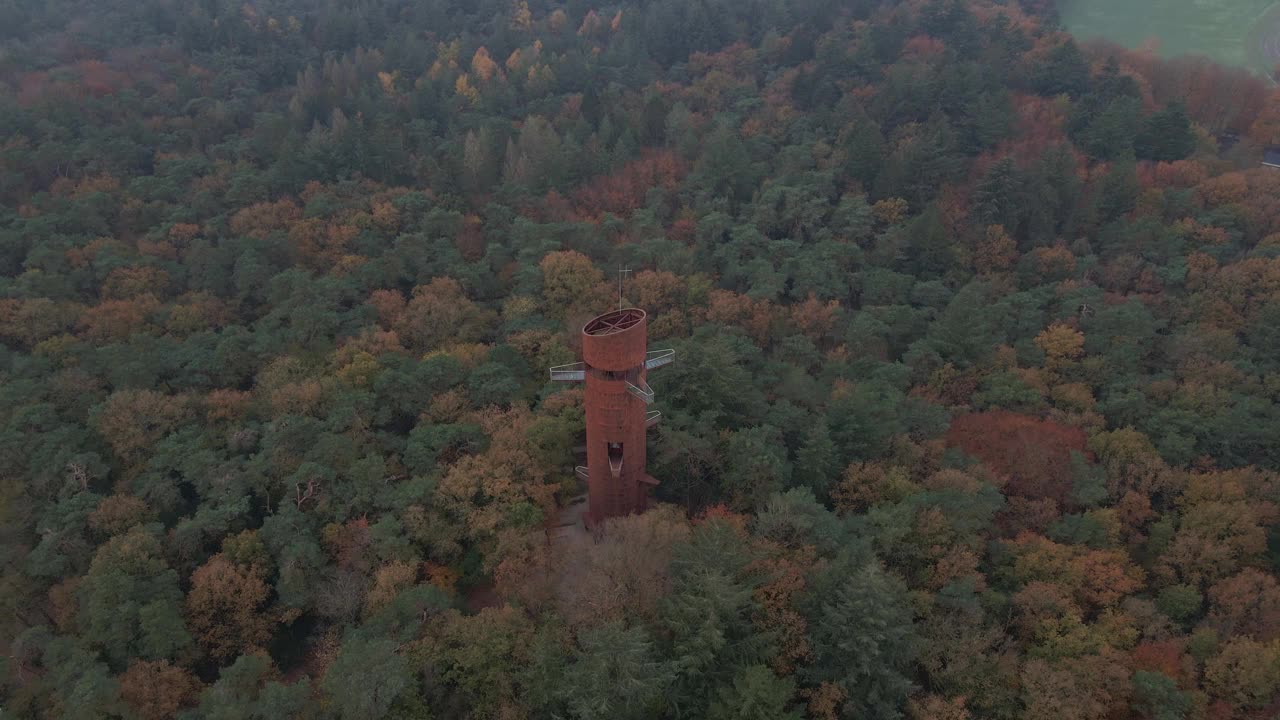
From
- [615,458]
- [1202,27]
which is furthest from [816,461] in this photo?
[1202,27]

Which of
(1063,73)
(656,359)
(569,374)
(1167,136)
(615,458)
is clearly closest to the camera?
(569,374)

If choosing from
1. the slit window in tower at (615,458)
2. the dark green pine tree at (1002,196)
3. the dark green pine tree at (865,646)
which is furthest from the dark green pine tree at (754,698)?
the dark green pine tree at (1002,196)

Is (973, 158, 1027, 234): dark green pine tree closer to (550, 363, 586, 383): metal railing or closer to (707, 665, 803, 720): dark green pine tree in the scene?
(550, 363, 586, 383): metal railing

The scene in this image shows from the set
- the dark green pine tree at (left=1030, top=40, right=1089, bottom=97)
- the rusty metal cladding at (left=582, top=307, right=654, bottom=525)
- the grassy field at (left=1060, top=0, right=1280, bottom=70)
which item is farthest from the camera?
the dark green pine tree at (left=1030, top=40, right=1089, bottom=97)

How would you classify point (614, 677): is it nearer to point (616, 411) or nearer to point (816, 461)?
point (616, 411)

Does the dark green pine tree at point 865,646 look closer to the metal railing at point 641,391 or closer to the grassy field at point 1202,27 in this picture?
the metal railing at point 641,391

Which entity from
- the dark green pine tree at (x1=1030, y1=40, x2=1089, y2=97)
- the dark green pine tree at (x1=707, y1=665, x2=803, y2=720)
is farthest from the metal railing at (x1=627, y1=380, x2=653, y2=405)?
the dark green pine tree at (x1=1030, y1=40, x2=1089, y2=97)

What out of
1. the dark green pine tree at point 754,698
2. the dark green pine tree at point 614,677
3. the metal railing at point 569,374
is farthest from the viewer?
the metal railing at point 569,374
